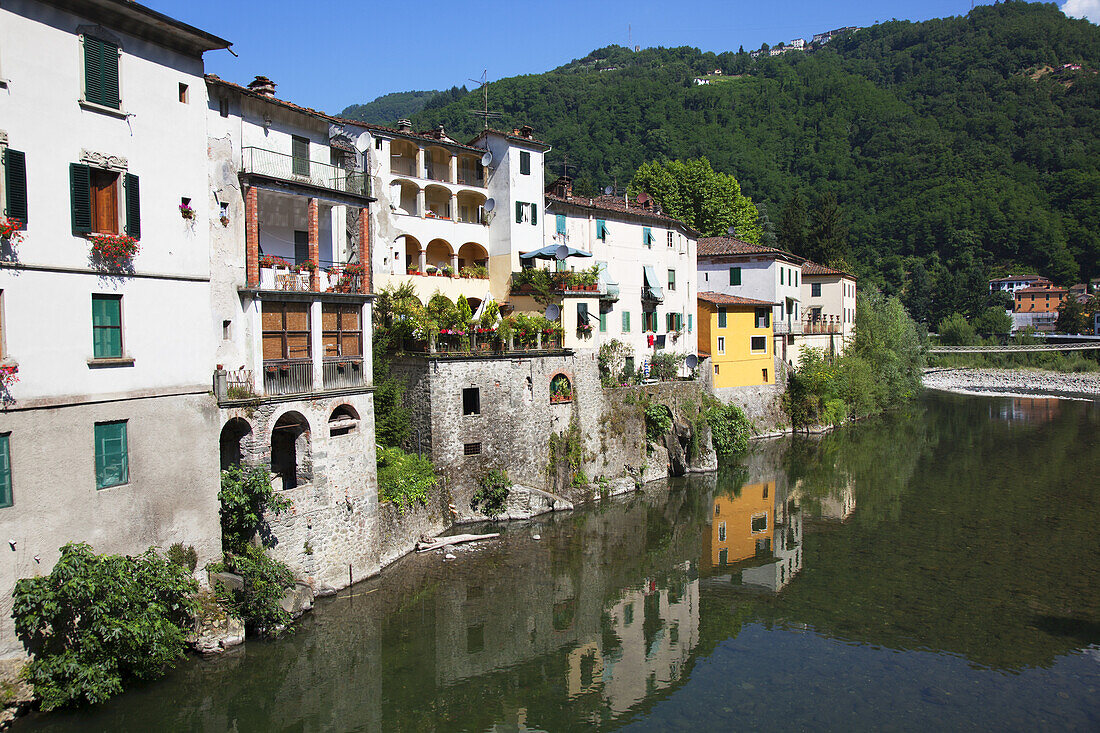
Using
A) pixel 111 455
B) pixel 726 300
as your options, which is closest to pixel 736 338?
pixel 726 300

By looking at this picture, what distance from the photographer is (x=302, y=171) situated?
74.1ft

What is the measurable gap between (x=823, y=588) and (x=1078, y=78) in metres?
188

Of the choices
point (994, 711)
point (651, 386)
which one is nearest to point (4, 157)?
point (994, 711)

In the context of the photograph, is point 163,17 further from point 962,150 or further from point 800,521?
point 962,150

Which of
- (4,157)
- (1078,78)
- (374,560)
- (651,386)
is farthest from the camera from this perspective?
(1078,78)

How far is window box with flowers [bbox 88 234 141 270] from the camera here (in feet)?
51.0

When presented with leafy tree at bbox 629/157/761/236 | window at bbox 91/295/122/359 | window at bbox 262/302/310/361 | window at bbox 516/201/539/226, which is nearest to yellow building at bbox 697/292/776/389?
window at bbox 516/201/539/226

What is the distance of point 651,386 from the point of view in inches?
1467

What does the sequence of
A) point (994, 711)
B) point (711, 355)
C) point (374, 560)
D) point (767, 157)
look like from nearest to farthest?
point (994, 711)
point (374, 560)
point (711, 355)
point (767, 157)

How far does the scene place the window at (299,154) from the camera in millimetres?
22344

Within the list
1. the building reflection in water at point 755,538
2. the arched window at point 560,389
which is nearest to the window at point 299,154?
the arched window at point 560,389

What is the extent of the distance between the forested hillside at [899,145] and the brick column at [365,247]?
81.4 metres

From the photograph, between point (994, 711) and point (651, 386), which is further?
point (651, 386)

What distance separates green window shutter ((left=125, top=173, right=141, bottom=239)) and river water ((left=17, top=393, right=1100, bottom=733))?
10.1 meters
